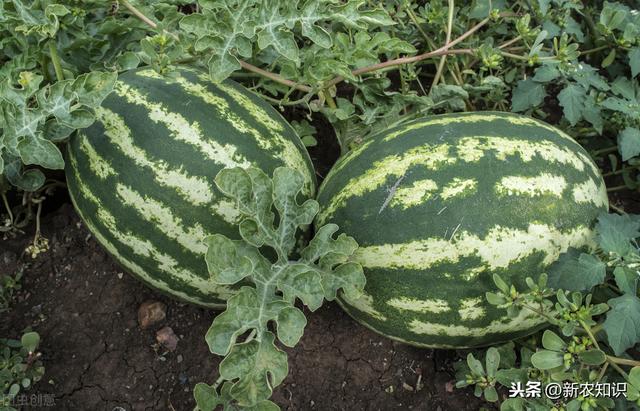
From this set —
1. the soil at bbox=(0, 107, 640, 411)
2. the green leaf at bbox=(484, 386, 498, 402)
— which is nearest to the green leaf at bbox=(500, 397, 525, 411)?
the green leaf at bbox=(484, 386, 498, 402)

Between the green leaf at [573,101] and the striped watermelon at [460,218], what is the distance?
1.12ft

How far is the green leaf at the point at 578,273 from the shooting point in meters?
1.66

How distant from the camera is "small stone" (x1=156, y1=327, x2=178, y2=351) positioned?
224 centimetres

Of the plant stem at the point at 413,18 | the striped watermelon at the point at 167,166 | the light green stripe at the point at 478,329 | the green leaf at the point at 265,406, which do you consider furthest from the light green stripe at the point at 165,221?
the plant stem at the point at 413,18

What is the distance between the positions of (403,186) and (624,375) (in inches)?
32.7

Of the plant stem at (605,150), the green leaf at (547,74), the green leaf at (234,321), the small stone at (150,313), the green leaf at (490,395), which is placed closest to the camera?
the green leaf at (234,321)

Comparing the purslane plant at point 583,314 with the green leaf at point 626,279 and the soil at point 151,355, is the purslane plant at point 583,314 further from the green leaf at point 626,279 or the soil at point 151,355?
the soil at point 151,355

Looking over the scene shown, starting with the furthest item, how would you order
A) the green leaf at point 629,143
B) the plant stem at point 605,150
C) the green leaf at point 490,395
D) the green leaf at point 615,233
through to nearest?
1. the plant stem at point 605,150
2. the green leaf at point 629,143
3. the green leaf at point 490,395
4. the green leaf at point 615,233

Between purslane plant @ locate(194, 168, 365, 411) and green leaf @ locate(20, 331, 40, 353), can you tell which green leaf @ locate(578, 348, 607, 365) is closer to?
purslane plant @ locate(194, 168, 365, 411)

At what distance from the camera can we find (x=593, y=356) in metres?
1.59

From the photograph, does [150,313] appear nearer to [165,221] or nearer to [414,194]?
[165,221]

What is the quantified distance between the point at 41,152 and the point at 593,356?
5.29 feet

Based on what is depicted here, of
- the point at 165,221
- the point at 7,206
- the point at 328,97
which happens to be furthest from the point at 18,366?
the point at 328,97

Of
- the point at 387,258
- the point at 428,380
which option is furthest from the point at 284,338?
the point at 428,380
